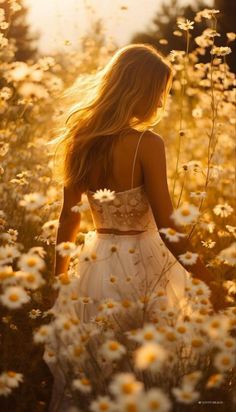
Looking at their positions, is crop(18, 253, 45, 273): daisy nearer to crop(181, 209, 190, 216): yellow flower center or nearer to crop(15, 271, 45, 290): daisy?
crop(15, 271, 45, 290): daisy

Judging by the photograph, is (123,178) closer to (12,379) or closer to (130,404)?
(12,379)

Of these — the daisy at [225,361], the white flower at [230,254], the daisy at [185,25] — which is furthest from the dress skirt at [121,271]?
the daisy at [185,25]

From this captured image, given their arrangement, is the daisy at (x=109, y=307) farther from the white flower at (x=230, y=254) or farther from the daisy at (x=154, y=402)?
the daisy at (x=154, y=402)

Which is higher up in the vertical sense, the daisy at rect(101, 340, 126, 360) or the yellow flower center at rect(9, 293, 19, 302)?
the yellow flower center at rect(9, 293, 19, 302)

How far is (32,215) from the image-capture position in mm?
3705

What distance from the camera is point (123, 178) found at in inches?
105

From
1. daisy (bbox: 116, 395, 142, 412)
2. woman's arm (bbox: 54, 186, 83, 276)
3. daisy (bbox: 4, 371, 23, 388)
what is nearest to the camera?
daisy (bbox: 116, 395, 142, 412)

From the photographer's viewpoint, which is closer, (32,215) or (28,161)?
(32,215)

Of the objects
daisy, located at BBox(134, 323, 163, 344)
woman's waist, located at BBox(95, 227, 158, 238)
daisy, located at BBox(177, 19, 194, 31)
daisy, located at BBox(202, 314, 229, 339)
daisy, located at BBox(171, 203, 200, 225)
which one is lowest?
woman's waist, located at BBox(95, 227, 158, 238)

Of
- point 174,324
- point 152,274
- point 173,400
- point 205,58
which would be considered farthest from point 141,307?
point 205,58

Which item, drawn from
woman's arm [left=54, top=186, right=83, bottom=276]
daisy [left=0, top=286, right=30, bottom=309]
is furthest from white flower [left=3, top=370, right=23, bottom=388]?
woman's arm [left=54, top=186, right=83, bottom=276]

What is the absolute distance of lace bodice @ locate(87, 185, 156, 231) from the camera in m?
2.71

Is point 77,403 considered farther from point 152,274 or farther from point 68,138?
point 68,138

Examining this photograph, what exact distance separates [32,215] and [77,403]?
5.89 feet
